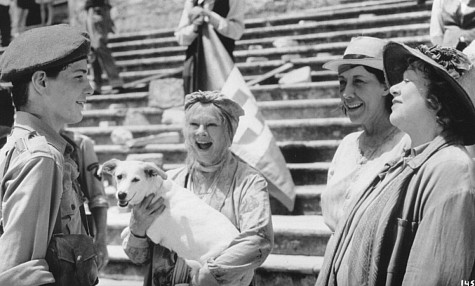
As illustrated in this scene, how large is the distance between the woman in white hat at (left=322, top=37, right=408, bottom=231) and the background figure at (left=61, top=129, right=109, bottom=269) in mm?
1201

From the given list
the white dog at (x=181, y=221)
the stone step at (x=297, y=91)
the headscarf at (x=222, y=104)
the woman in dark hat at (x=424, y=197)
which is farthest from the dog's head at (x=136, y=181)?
the stone step at (x=297, y=91)

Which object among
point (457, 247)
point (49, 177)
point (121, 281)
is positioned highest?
point (49, 177)

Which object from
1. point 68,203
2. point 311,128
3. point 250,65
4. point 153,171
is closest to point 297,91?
point 311,128

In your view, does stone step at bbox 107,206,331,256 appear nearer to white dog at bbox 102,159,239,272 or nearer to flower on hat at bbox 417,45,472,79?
white dog at bbox 102,159,239,272

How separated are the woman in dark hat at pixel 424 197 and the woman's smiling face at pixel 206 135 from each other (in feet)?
3.33

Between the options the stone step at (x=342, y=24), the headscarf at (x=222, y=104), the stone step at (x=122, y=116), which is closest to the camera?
the headscarf at (x=222, y=104)

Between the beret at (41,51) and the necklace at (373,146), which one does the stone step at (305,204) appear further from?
the beret at (41,51)

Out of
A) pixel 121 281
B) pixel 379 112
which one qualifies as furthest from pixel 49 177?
pixel 121 281

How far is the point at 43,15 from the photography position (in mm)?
13344

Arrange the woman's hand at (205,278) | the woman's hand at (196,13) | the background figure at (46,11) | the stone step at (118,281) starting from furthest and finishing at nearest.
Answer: the background figure at (46,11)
the woman's hand at (196,13)
the stone step at (118,281)
the woman's hand at (205,278)

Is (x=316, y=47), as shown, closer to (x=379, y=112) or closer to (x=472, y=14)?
(x=472, y=14)

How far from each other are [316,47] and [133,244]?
18.4 feet

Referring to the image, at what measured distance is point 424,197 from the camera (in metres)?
2.37

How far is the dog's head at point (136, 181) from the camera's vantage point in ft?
11.3
